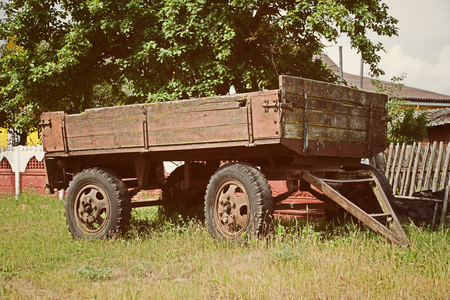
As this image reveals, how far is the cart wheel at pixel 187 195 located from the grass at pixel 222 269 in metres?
1.54

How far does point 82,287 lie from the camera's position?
5.11 meters

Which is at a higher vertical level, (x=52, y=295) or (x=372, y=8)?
(x=372, y=8)

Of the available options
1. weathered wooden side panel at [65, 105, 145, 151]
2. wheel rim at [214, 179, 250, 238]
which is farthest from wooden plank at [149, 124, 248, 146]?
wheel rim at [214, 179, 250, 238]

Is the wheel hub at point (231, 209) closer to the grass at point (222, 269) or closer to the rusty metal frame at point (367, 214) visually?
the grass at point (222, 269)

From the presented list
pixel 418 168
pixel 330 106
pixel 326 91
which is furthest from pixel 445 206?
pixel 326 91

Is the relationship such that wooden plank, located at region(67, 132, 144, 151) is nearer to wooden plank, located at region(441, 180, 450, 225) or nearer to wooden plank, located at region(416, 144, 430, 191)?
wooden plank, located at region(441, 180, 450, 225)

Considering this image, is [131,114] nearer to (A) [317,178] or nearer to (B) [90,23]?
(A) [317,178]

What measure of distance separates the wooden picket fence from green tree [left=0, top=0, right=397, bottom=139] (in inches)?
135

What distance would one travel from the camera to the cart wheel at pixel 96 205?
305 inches

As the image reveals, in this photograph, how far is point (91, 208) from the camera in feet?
26.5

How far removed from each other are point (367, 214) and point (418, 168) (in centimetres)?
443

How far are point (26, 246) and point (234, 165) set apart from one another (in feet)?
10.5

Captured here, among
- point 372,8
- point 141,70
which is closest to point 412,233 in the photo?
point 372,8

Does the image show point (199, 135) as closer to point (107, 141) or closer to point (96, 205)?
point (107, 141)
